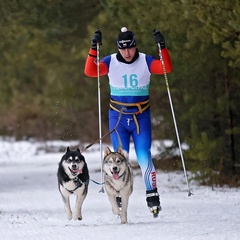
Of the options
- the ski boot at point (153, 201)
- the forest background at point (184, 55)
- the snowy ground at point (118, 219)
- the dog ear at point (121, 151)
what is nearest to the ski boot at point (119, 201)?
the snowy ground at point (118, 219)

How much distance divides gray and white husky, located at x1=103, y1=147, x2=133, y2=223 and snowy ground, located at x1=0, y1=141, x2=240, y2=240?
10.8 inches

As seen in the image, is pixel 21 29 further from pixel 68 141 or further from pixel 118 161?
pixel 118 161

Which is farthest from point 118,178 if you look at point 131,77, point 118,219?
point 131,77

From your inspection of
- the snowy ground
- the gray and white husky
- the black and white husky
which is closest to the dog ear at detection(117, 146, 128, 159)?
the gray and white husky

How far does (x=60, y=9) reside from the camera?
71.4 ft

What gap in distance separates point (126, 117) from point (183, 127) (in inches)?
343

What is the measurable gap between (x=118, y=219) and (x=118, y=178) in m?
1.14

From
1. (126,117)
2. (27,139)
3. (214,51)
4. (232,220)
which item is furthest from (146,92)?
(27,139)

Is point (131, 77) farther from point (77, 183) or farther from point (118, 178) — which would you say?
point (77, 183)

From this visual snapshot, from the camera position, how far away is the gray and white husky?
10.7 meters

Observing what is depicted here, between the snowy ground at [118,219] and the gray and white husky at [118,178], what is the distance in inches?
10.8

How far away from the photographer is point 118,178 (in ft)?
35.2

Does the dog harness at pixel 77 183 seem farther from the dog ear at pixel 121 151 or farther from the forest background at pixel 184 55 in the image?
the forest background at pixel 184 55

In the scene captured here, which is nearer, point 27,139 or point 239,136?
point 239,136
